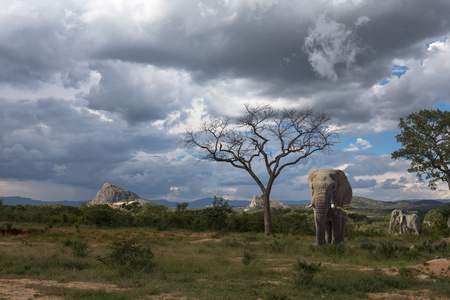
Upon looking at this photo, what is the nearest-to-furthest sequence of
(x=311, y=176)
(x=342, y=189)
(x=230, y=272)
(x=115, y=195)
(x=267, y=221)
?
(x=230, y=272) → (x=342, y=189) → (x=311, y=176) → (x=267, y=221) → (x=115, y=195)

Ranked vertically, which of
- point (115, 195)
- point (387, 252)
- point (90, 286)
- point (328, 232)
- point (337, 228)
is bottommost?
point (387, 252)

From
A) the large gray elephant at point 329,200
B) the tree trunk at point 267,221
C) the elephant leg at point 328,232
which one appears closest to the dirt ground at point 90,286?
the large gray elephant at point 329,200

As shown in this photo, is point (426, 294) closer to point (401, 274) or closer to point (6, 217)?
point (401, 274)

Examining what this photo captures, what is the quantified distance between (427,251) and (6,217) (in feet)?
122

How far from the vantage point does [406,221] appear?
2947 cm

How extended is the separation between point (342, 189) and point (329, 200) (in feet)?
6.56

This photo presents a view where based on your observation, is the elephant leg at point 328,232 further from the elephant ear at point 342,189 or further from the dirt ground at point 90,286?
the dirt ground at point 90,286

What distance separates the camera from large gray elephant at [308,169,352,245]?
56.5ft

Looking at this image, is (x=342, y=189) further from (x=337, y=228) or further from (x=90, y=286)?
Answer: (x=90, y=286)

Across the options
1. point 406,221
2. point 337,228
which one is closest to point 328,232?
point 337,228

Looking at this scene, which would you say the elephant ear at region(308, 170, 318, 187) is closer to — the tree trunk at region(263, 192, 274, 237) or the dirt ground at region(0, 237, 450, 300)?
the dirt ground at region(0, 237, 450, 300)

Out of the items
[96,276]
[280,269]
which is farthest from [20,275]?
[280,269]

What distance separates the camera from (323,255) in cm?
1560

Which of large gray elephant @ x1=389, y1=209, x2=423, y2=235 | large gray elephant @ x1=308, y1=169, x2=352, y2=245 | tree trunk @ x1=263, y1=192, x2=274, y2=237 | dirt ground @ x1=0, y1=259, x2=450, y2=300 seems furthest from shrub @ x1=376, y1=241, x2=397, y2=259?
large gray elephant @ x1=389, y1=209, x2=423, y2=235
